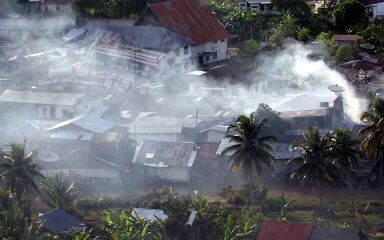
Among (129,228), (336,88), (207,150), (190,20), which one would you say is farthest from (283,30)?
(129,228)

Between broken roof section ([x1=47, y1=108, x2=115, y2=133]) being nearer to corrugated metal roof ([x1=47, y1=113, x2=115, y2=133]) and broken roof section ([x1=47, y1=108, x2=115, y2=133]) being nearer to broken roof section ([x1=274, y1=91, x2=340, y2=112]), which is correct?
corrugated metal roof ([x1=47, y1=113, x2=115, y2=133])

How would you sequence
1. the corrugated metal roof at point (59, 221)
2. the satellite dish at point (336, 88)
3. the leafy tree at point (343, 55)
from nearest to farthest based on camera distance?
the corrugated metal roof at point (59, 221) → the satellite dish at point (336, 88) → the leafy tree at point (343, 55)

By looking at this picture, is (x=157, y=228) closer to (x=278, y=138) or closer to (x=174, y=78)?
(x=278, y=138)

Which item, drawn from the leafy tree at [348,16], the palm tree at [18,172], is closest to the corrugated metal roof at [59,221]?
the palm tree at [18,172]

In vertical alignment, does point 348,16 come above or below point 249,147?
above

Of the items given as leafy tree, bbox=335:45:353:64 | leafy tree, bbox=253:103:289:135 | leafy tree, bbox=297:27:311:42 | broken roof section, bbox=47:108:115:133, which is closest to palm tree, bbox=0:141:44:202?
broken roof section, bbox=47:108:115:133

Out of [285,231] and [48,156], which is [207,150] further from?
[285,231]

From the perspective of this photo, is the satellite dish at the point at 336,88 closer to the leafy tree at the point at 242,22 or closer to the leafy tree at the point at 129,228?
the leafy tree at the point at 129,228
